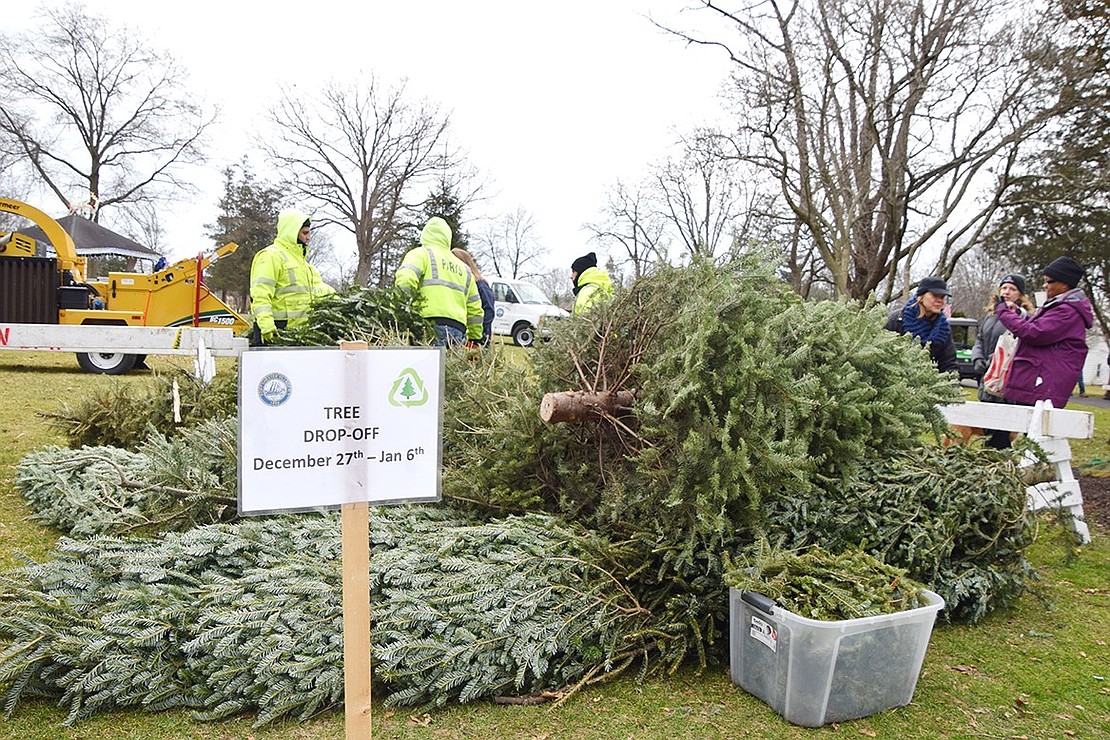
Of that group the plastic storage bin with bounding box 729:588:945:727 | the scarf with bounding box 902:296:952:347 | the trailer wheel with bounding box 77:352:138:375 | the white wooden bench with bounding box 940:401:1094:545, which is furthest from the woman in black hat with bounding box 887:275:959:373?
the trailer wheel with bounding box 77:352:138:375

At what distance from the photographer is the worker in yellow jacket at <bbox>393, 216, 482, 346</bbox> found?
6.77m

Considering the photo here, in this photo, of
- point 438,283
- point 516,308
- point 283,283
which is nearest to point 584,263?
point 438,283

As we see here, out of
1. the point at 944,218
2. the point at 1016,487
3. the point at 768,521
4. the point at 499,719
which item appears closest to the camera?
the point at 499,719

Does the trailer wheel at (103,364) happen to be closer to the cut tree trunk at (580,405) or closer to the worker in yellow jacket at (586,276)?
the worker in yellow jacket at (586,276)

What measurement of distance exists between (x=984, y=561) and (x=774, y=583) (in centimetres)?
159

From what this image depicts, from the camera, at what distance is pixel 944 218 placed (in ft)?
57.0

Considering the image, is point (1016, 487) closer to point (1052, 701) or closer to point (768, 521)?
point (1052, 701)

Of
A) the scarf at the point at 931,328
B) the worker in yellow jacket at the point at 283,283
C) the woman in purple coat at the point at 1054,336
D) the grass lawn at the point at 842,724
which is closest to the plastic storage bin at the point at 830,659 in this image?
the grass lawn at the point at 842,724

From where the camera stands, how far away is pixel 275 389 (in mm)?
2250

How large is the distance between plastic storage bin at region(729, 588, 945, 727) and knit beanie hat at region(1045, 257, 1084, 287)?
12.4ft

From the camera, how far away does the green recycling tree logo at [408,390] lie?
241 centimetres

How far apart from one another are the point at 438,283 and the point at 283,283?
1388 mm

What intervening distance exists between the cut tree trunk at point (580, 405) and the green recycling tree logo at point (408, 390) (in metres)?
1.25

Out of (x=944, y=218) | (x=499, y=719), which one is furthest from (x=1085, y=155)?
(x=499, y=719)
